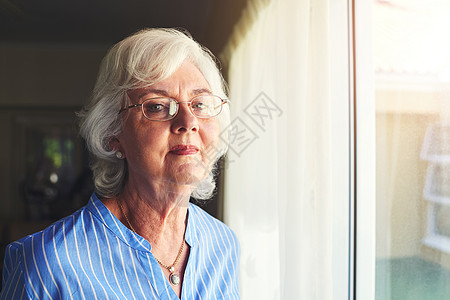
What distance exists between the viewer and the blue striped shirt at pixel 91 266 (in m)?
0.85

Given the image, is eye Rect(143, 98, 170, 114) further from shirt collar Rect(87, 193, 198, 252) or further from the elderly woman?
shirt collar Rect(87, 193, 198, 252)

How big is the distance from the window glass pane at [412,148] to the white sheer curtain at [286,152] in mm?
149

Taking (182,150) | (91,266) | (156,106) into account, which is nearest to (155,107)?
(156,106)

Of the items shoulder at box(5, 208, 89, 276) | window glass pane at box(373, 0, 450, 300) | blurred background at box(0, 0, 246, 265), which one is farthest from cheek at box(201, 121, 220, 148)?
blurred background at box(0, 0, 246, 265)

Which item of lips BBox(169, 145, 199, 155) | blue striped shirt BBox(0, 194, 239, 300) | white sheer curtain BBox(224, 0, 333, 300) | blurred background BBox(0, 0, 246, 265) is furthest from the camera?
blurred background BBox(0, 0, 246, 265)

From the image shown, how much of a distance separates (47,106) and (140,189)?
475cm

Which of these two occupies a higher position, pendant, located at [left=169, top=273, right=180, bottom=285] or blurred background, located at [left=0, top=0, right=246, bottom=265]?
blurred background, located at [left=0, top=0, right=246, bottom=265]

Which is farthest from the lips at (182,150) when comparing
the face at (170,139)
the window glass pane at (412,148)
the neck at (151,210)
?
the window glass pane at (412,148)

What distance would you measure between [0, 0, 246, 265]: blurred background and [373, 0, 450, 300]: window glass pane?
356 cm

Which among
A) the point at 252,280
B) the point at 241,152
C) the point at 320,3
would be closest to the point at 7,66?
the point at 241,152

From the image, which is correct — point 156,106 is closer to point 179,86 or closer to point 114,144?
point 179,86

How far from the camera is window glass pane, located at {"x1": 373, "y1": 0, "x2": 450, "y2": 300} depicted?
883 mm

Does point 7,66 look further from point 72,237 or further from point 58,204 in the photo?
point 72,237

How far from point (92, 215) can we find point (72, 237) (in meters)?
0.08
